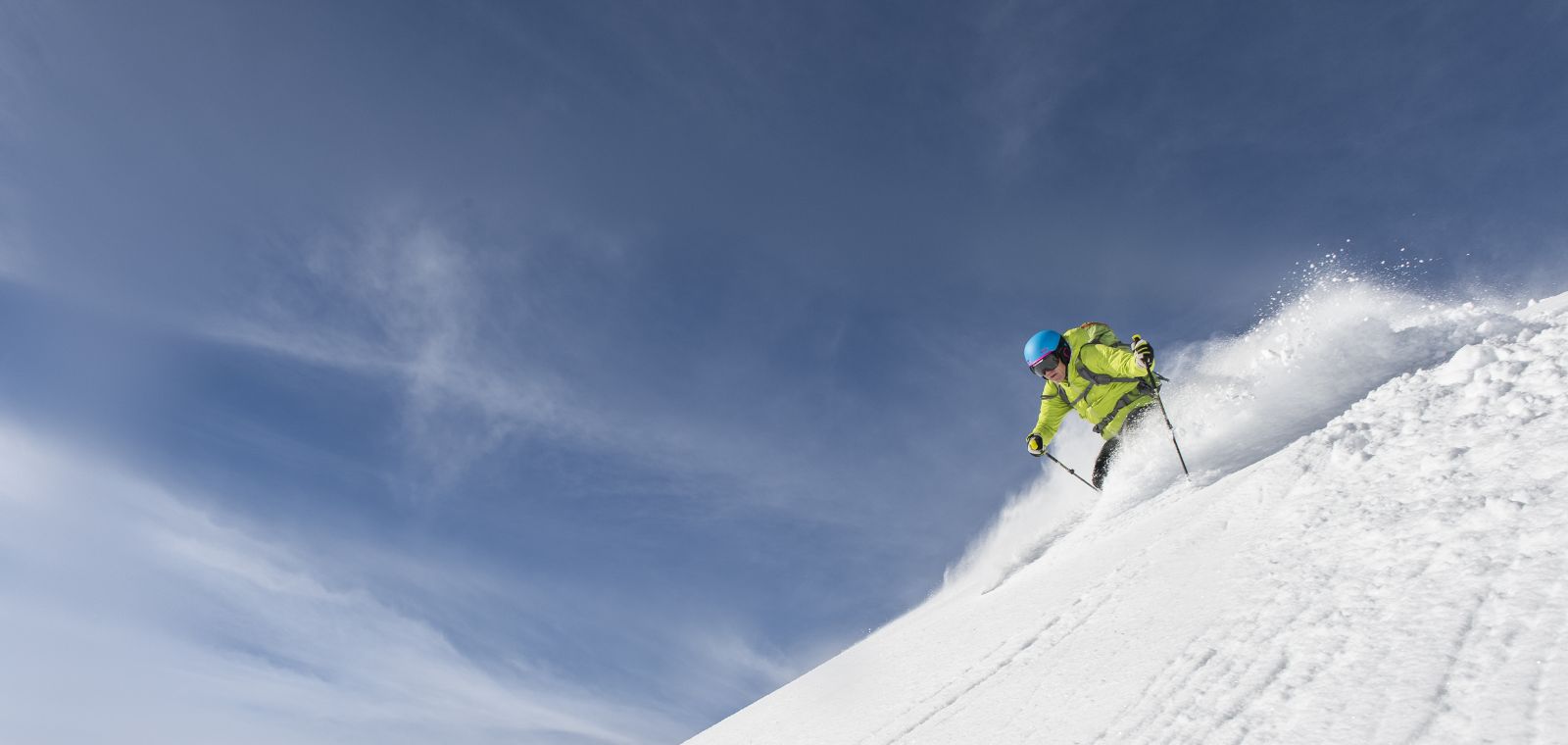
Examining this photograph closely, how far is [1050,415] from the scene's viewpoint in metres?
12.1

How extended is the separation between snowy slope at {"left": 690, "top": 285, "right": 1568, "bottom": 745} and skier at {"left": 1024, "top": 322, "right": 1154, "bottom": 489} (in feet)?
11.2

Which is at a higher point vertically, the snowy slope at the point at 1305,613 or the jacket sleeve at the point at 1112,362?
the jacket sleeve at the point at 1112,362

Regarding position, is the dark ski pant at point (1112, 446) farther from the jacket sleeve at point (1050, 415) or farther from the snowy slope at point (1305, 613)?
the snowy slope at point (1305, 613)

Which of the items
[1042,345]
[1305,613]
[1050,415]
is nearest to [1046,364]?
[1042,345]

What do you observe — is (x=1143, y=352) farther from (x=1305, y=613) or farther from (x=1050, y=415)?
(x=1305, y=613)

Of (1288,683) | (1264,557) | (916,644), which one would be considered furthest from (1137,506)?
(1288,683)

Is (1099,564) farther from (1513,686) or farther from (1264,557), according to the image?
(1513,686)

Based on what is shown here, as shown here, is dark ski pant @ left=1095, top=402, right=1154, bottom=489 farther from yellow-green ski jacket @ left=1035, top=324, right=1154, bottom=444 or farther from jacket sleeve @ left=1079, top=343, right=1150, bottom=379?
jacket sleeve @ left=1079, top=343, right=1150, bottom=379

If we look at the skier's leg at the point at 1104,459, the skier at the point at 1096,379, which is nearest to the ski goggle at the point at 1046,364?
the skier at the point at 1096,379

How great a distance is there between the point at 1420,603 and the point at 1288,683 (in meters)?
0.69

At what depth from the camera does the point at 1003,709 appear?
14.5ft

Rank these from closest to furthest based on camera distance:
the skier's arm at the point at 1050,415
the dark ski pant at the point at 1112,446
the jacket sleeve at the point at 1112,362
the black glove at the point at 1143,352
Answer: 1. the black glove at the point at 1143,352
2. the jacket sleeve at the point at 1112,362
3. the dark ski pant at the point at 1112,446
4. the skier's arm at the point at 1050,415

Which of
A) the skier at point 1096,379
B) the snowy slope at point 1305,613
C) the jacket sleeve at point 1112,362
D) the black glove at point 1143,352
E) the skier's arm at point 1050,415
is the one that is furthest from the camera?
the skier's arm at point 1050,415

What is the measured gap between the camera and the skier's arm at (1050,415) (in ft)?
39.7
